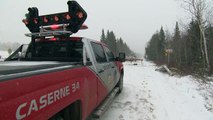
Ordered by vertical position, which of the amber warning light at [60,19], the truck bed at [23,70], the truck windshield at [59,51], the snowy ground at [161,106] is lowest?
the snowy ground at [161,106]

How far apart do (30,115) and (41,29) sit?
8.94ft

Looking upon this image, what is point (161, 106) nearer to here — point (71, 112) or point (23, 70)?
point (71, 112)

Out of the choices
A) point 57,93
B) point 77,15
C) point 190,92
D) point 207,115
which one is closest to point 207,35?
point 190,92

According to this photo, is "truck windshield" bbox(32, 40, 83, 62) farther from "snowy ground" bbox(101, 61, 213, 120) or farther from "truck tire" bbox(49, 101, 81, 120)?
"snowy ground" bbox(101, 61, 213, 120)

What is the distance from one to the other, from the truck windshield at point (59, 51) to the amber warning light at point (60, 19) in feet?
1.07

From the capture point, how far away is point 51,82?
2105 millimetres

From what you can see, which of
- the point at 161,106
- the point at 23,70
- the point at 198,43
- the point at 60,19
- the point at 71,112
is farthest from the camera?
the point at 198,43

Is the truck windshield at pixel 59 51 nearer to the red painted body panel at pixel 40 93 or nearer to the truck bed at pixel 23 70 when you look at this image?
the red painted body panel at pixel 40 93

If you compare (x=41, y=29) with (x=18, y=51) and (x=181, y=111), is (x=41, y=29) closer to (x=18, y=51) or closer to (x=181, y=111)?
(x=18, y=51)

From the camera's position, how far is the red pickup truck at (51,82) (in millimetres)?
1628

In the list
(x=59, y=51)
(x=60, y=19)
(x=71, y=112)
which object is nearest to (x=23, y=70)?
(x=71, y=112)

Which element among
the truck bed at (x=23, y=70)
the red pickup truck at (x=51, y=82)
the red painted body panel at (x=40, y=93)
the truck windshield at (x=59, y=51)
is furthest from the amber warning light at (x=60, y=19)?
the truck bed at (x=23, y=70)

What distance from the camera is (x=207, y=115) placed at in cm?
520

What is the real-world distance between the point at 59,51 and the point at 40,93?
2.48 m
